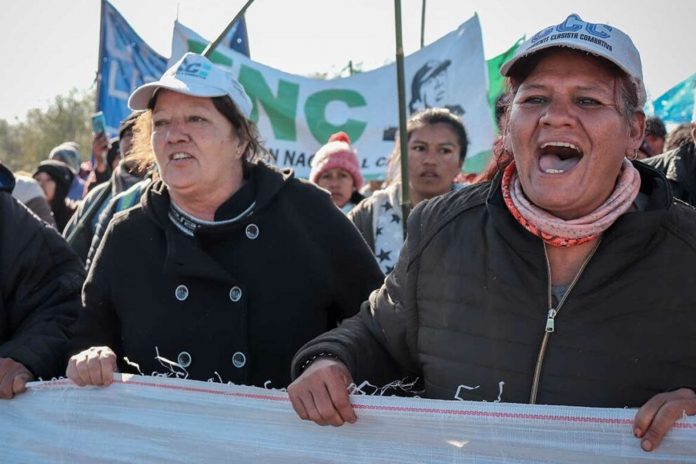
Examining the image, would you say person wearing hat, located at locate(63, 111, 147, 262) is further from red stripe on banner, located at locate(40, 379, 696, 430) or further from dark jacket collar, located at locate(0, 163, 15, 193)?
red stripe on banner, located at locate(40, 379, 696, 430)

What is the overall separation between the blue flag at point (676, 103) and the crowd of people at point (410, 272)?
7212mm

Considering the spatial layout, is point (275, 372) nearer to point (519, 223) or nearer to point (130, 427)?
point (130, 427)

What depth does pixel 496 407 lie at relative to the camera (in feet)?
7.42

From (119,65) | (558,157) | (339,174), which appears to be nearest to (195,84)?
(558,157)

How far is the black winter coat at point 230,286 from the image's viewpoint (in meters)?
3.29

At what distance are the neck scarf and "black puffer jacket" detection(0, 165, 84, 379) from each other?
1.88m

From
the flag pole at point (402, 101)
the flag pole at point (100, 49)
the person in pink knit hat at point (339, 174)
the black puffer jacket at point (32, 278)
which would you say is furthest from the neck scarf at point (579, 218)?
the flag pole at point (100, 49)

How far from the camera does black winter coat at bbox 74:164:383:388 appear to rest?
3291mm

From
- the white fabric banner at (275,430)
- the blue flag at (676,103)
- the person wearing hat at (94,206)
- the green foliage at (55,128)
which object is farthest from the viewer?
the green foliage at (55,128)

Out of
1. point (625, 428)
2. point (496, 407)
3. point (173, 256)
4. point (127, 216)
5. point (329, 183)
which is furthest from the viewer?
point (329, 183)

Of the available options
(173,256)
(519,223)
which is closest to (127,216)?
(173,256)

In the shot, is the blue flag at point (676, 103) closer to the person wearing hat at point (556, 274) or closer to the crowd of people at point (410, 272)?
the crowd of people at point (410, 272)

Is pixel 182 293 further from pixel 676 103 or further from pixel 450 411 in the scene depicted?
pixel 676 103

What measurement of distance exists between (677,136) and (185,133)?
3.00 metres
